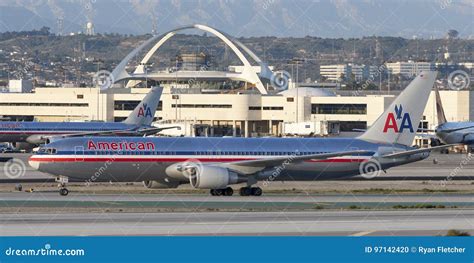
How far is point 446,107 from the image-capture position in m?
167

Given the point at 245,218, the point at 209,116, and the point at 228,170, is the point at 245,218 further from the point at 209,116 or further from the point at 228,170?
the point at 209,116

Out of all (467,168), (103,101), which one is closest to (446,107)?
(103,101)

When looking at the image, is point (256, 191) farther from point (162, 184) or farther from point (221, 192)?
point (162, 184)

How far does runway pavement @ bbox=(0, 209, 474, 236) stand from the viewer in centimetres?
4019

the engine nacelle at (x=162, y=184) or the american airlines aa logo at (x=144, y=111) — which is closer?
the engine nacelle at (x=162, y=184)

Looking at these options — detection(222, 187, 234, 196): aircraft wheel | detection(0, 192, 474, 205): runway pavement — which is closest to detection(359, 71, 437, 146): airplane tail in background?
detection(0, 192, 474, 205): runway pavement

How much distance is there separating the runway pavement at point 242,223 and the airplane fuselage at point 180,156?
1618cm

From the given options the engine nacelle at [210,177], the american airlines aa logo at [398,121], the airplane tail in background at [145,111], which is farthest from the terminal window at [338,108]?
the engine nacelle at [210,177]

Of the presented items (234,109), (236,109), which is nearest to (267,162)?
(236,109)

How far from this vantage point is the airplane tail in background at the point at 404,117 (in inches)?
2739

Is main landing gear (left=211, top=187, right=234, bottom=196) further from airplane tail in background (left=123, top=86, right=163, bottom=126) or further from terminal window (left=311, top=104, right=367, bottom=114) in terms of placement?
terminal window (left=311, top=104, right=367, bottom=114)

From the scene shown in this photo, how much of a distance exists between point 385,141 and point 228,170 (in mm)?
10927

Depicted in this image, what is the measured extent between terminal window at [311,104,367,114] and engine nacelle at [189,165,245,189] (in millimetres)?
108276

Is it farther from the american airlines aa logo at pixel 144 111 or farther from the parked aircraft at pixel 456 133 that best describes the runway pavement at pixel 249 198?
the parked aircraft at pixel 456 133
